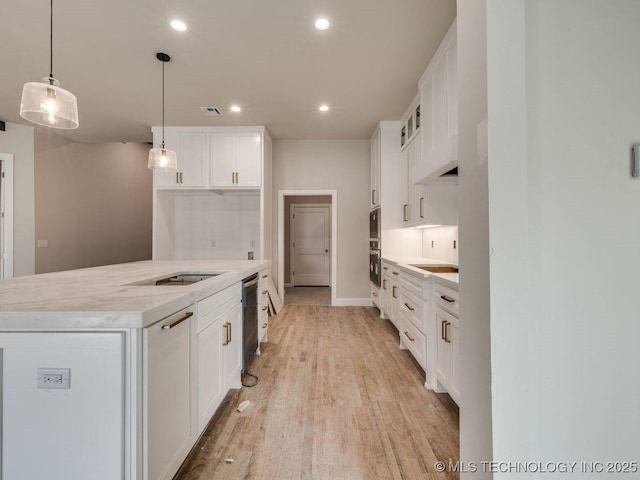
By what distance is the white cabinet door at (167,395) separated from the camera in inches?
40.3

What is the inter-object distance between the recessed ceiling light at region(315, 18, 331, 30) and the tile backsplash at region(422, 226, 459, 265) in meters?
2.11

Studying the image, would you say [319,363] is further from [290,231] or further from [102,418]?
[290,231]

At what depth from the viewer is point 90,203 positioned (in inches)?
206

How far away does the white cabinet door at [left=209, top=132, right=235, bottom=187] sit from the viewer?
14.1 feet

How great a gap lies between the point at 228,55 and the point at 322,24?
2.99ft

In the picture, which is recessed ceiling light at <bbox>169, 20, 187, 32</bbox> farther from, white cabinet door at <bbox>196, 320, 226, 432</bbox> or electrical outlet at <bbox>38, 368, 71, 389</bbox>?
electrical outlet at <bbox>38, 368, 71, 389</bbox>

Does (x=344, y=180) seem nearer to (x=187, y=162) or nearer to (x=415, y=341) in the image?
(x=187, y=162)

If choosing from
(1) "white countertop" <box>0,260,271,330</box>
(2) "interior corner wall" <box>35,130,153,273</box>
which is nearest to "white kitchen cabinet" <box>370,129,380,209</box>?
(1) "white countertop" <box>0,260,271,330</box>

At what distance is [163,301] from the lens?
3.70 feet

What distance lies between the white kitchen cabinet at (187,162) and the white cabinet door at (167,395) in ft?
11.1

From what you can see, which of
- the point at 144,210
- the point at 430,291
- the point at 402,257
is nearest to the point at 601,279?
the point at 430,291

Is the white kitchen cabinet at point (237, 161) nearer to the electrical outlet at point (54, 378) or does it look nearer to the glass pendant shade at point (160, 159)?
the glass pendant shade at point (160, 159)

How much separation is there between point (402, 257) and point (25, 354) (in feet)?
12.0

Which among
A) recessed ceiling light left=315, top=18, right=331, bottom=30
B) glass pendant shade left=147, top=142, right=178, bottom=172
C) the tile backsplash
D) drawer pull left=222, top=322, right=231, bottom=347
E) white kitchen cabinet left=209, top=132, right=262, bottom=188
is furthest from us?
white kitchen cabinet left=209, top=132, right=262, bottom=188
